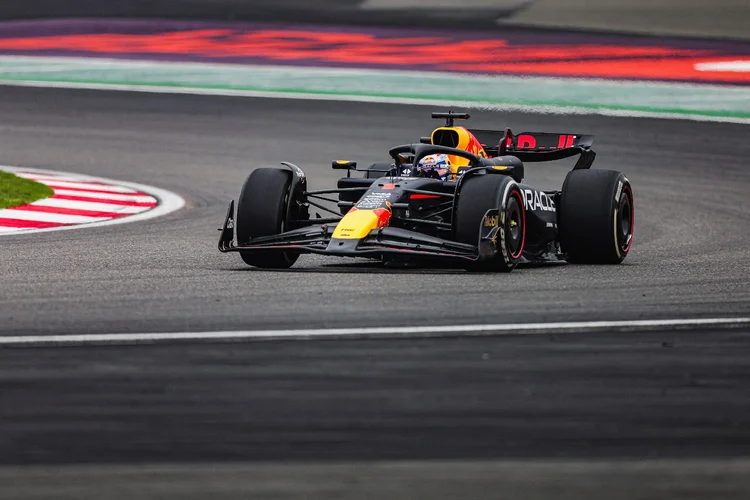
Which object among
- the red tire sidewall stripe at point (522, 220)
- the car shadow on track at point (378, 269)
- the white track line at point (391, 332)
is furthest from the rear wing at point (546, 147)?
the white track line at point (391, 332)

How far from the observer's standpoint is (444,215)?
35.7 ft

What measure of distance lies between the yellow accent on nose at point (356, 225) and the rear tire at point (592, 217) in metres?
1.76

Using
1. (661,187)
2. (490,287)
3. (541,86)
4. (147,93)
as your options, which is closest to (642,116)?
(541,86)

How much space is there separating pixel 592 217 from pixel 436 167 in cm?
117

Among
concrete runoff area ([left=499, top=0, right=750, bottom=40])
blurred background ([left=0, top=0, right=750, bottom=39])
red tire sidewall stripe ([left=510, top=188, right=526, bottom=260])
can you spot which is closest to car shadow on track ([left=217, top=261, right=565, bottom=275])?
red tire sidewall stripe ([left=510, top=188, right=526, bottom=260])

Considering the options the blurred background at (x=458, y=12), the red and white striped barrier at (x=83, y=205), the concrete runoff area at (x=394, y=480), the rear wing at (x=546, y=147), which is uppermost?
the blurred background at (x=458, y=12)

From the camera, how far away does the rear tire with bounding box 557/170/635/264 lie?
1091cm

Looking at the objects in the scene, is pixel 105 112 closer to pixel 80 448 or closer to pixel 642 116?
pixel 642 116

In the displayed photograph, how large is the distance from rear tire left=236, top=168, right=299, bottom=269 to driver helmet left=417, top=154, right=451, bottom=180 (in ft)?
3.21

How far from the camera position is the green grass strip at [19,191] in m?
14.1

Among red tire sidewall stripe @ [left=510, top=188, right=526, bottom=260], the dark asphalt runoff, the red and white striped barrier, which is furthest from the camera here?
the red and white striped barrier

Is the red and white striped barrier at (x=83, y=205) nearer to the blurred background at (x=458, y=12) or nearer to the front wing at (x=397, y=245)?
the front wing at (x=397, y=245)

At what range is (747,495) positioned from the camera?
430cm

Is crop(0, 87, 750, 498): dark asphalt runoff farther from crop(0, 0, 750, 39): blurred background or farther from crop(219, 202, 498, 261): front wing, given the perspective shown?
crop(0, 0, 750, 39): blurred background
